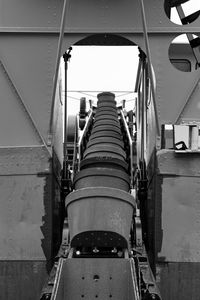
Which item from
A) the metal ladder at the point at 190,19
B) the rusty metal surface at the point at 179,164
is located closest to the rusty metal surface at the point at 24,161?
the rusty metal surface at the point at 179,164

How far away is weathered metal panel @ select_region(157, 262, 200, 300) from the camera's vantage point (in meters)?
6.41

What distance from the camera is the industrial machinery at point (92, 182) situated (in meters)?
5.70

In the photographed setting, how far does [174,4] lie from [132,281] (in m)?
4.12

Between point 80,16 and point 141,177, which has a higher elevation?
point 80,16

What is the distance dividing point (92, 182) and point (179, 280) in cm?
145

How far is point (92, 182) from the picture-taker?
6.66 meters

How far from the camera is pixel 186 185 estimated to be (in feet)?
21.2

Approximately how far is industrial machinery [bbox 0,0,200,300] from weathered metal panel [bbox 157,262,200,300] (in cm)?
1

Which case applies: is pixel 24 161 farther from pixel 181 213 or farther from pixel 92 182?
pixel 181 213

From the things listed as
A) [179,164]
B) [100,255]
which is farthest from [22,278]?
[179,164]

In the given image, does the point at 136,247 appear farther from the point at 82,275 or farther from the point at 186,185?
the point at 82,275

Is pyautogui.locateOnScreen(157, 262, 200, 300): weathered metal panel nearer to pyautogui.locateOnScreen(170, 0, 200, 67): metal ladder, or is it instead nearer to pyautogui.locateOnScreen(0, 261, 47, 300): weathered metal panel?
pyautogui.locateOnScreen(0, 261, 47, 300): weathered metal panel

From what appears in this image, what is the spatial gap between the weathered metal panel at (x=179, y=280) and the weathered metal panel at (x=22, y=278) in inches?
51.6

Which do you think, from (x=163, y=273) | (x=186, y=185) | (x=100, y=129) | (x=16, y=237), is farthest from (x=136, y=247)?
(x=100, y=129)
